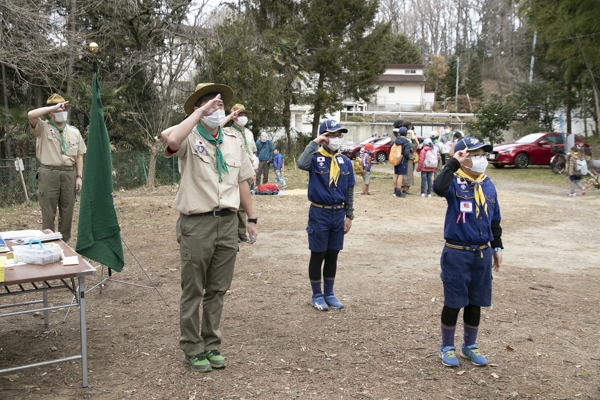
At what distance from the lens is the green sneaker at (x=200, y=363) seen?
4.10 meters

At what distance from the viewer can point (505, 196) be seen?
15875mm

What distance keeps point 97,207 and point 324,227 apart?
2.18 metres

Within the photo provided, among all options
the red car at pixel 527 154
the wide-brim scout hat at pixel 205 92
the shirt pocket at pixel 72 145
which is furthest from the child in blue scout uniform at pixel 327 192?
the red car at pixel 527 154

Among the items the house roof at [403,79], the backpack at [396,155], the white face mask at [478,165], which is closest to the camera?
the white face mask at [478,165]

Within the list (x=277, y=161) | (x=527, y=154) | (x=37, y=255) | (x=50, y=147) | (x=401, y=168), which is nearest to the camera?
(x=37, y=255)

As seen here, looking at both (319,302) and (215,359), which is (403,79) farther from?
(215,359)

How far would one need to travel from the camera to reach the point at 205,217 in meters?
4.05

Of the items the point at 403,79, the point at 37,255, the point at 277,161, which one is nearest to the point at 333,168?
the point at 37,255

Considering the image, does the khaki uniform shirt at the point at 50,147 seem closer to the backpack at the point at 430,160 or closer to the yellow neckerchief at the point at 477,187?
the yellow neckerchief at the point at 477,187

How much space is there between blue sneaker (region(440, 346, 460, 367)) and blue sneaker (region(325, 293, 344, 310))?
1516 millimetres

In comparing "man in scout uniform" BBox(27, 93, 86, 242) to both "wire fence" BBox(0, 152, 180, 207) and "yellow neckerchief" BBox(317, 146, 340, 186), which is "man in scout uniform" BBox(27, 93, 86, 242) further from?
"wire fence" BBox(0, 152, 180, 207)

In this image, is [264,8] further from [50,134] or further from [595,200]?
[50,134]

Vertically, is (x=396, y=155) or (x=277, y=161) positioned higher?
(x=396, y=155)

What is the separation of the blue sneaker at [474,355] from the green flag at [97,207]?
10.7 feet
